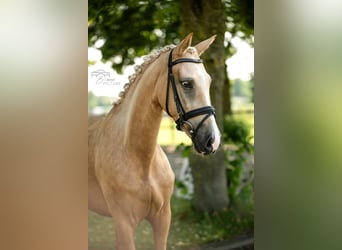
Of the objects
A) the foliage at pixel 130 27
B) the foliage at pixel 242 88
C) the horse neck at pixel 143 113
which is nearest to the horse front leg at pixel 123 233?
the horse neck at pixel 143 113

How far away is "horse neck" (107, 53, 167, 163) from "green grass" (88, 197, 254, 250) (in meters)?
0.47

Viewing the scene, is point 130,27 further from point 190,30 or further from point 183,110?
point 183,110

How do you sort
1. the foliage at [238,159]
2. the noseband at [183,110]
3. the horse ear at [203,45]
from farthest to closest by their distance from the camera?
the foliage at [238,159], the horse ear at [203,45], the noseband at [183,110]

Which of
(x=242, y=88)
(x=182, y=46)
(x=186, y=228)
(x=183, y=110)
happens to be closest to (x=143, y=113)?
(x=183, y=110)

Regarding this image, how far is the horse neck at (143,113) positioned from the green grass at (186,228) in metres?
0.47

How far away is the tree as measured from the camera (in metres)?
3.59

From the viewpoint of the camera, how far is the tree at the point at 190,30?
359cm

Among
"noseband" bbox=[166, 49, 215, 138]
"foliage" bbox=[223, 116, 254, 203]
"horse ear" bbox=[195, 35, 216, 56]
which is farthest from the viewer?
"foliage" bbox=[223, 116, 254, 203]

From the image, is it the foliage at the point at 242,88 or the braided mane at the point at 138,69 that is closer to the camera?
the braided mane at the point at 138,69

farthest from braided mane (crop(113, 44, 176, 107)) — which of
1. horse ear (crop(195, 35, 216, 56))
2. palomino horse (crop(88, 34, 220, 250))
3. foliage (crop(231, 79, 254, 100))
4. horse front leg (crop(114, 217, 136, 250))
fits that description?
horse front leg (crop(114, 217, 136, 250))

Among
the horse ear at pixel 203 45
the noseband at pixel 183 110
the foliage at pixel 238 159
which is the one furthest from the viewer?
the foliage at pixel 238 159

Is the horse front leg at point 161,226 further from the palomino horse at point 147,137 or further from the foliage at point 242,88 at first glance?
the foliage at point 242,88

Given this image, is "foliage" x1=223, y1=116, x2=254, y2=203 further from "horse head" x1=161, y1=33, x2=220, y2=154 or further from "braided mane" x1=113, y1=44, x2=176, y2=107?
"braided mane" x1=113, y1=44, x2=176, y2=107
